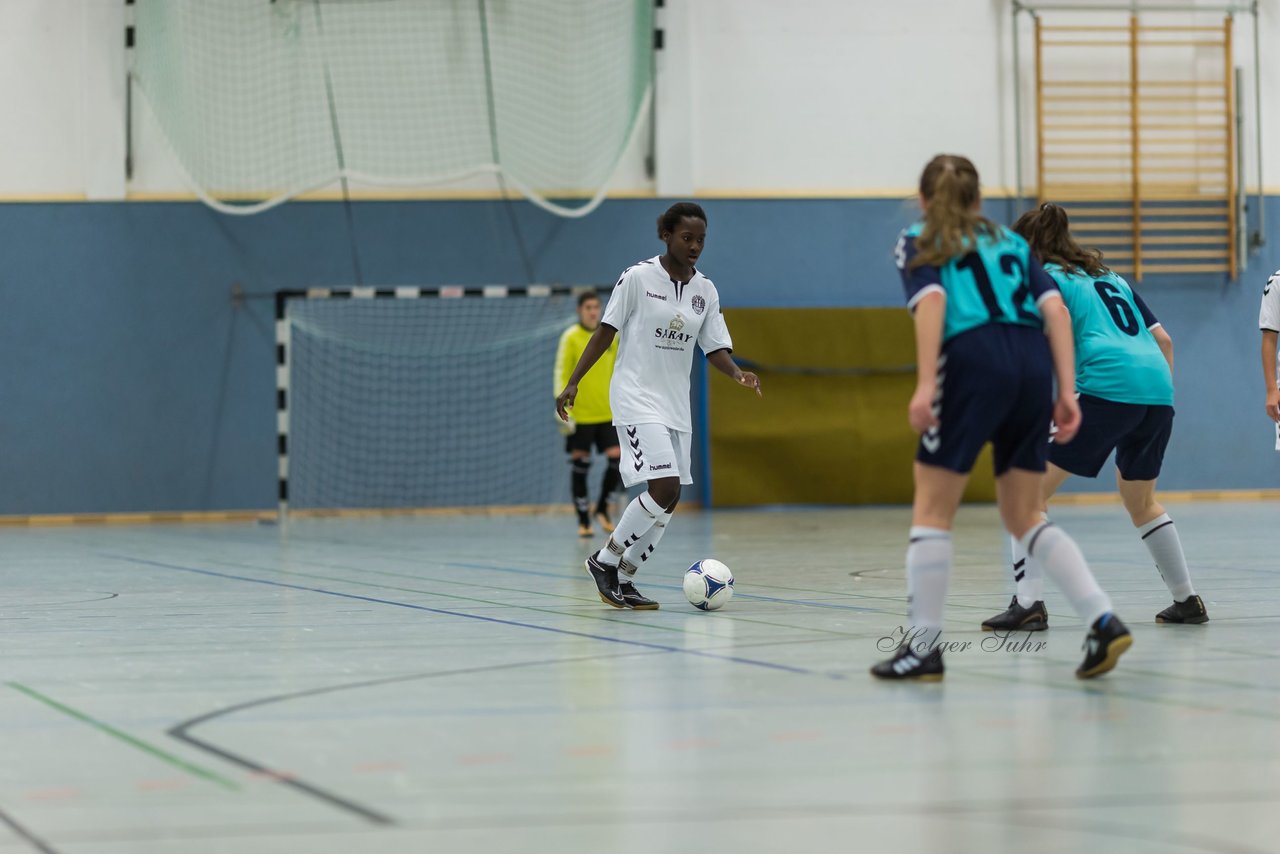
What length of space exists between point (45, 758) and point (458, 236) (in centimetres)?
1478

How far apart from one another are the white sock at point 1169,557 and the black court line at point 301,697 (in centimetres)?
237

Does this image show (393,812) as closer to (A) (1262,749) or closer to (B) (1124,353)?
(A) (1262,749)

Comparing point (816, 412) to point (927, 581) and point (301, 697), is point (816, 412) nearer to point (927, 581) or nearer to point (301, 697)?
point (927, 581)

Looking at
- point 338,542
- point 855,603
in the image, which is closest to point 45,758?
A: point 855,603

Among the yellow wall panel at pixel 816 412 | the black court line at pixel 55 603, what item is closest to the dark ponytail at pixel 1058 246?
the black court line at pixel 55 603

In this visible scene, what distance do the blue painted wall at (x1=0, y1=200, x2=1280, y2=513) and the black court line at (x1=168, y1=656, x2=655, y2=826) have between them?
12894 mm

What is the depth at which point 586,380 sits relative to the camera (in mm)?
13234

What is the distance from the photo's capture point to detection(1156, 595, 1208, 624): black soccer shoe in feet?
19.6

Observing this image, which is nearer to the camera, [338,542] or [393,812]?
[393,812]

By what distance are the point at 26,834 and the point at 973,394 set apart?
2.86 meters

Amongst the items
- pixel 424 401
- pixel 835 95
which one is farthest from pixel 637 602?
pixel 835 95

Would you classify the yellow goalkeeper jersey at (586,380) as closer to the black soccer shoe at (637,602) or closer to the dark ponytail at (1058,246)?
the black soccer shoe at (637,602)

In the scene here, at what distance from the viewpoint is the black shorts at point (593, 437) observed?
526 inches

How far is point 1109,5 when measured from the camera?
61.7 ft
